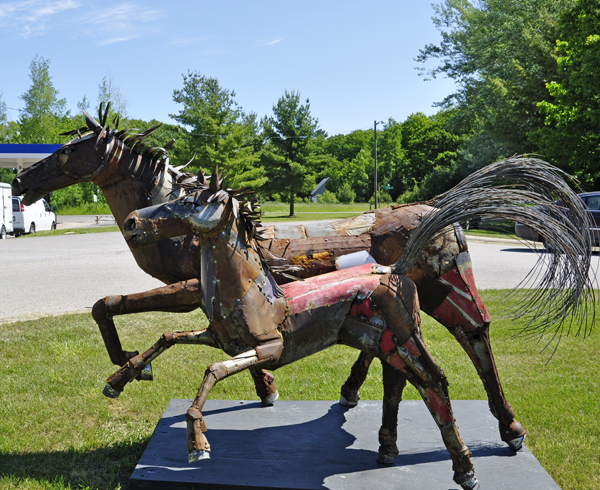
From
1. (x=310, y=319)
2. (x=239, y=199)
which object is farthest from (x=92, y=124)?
(x=310, y=319)

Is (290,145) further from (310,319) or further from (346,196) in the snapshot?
(310,319)

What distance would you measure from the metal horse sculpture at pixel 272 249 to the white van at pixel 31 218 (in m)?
19.3

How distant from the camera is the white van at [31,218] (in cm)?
2261

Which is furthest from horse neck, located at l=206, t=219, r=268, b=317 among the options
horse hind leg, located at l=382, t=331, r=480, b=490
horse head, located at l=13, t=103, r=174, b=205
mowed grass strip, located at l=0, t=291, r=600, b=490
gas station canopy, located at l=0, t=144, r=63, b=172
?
gas station canopy, located at l=0, t=144, r=63, b=172

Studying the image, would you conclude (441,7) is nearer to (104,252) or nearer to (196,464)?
(104,252)

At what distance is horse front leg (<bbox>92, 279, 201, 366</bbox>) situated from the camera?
358 centimetres

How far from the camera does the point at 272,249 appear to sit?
12.2 ft

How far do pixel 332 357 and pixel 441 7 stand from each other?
3155 centimetres

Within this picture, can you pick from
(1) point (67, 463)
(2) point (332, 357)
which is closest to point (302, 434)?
(1) point (67, 463)

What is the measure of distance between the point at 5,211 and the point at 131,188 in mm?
20697

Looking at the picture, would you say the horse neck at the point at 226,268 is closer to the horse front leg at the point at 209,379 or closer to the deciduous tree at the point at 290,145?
the horse front leg at the point at 209,379

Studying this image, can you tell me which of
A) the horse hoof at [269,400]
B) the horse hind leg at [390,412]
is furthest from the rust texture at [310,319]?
the horse hoof at [269,400]

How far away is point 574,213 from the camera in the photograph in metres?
3.20

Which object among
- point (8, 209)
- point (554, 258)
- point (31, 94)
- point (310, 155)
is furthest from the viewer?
point (31, 94)
